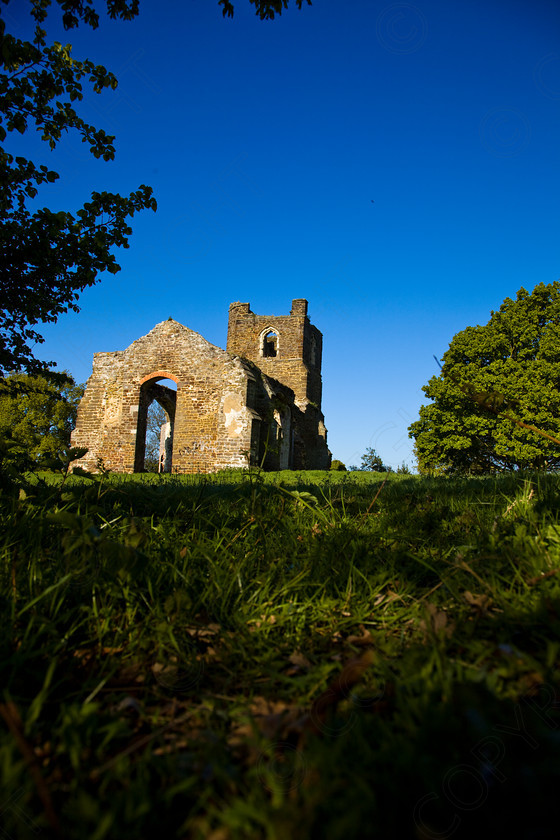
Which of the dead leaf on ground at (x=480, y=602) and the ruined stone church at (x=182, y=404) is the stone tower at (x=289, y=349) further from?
the dead leaf on ground at (x=480, y=602)

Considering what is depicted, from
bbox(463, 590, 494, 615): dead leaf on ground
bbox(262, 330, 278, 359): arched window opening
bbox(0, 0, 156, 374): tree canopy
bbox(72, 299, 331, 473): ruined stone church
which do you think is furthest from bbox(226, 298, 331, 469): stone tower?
bbox(463, 590, 494, 615): dead leaf on ground

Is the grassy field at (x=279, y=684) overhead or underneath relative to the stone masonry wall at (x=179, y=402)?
underneath

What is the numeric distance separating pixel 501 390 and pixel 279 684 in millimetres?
23600

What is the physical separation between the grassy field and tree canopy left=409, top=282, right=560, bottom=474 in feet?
68.4

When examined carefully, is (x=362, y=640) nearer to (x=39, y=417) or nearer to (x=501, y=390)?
(x=501, y=390)

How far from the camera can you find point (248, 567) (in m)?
2.48

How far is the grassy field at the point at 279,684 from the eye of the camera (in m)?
1.03

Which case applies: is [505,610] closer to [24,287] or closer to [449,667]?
[449,667]

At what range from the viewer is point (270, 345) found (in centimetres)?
3148

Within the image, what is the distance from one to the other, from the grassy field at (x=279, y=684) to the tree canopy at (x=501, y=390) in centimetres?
2085

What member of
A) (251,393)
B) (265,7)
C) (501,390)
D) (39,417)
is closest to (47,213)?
(265,7)

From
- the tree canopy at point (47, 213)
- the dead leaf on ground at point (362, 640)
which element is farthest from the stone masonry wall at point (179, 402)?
the dead leaf on ground at point (362, 640)

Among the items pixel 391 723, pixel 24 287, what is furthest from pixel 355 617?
pixel 24 287

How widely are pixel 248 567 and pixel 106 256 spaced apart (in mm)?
5649
